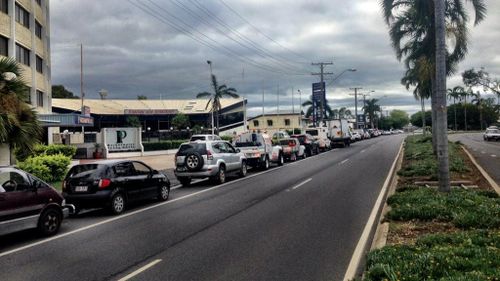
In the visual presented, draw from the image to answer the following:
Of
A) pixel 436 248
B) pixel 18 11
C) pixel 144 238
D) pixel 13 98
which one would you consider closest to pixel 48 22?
pixel 18 11

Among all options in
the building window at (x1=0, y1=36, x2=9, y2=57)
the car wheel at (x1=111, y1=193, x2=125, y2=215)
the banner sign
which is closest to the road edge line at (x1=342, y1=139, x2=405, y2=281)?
the car wheel at (x1=111, y1=193, x2=125, y2=215)

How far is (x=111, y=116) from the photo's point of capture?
7881cm

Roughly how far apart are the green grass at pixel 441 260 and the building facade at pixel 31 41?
26956mm

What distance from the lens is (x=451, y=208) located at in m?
10.0

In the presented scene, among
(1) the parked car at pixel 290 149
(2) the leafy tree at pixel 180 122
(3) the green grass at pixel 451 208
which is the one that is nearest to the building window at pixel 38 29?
(1) the parked car at pixel 290 149

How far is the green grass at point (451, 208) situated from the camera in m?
8.70

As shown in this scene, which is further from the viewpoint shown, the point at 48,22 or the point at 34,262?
the point at 48,22

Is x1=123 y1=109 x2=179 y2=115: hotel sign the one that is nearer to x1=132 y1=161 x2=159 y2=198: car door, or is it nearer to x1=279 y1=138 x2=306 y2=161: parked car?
x1=279 y1=138 x2=306 y2=161: parked car

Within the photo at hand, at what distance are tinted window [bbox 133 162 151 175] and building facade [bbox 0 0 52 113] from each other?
56.9ft

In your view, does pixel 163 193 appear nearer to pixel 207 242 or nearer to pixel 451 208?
pixel 207 242

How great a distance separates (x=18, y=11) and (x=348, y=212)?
31.8 metres

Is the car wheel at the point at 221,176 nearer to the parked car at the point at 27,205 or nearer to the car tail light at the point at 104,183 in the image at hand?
the car tail light at the point at 104,183

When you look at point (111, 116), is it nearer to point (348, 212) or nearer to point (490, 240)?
point (348, 212)

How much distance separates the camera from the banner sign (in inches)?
1596
